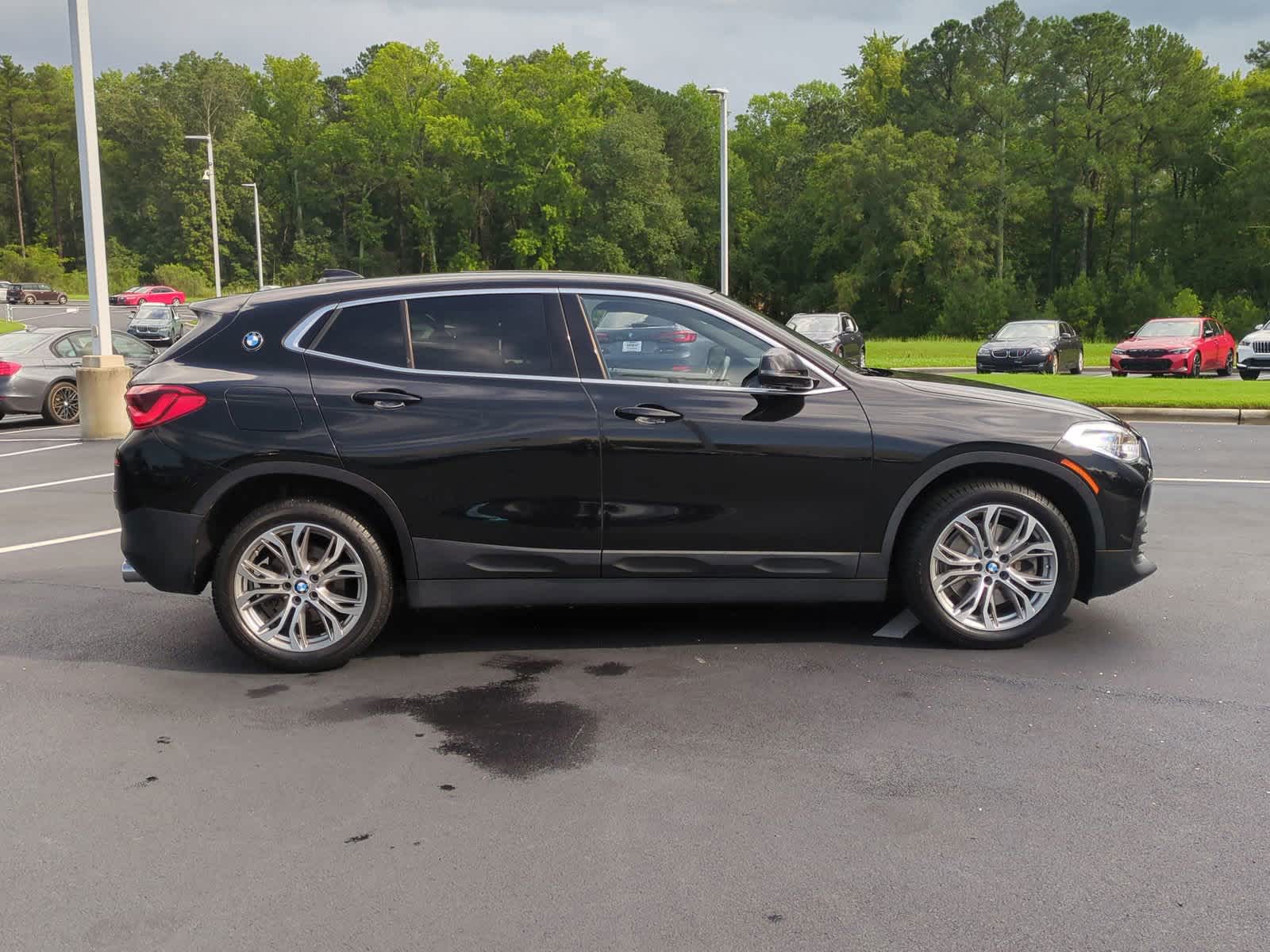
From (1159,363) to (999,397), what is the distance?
25290 mm

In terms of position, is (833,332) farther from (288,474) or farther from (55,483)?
(288,474)

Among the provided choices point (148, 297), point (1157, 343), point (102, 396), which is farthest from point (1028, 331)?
point (148, 297)

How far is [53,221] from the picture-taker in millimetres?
113688

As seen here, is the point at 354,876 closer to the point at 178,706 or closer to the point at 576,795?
the point at 576,795

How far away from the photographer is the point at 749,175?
9706 cm

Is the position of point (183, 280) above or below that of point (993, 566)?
above

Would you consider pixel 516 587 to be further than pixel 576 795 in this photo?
Yes

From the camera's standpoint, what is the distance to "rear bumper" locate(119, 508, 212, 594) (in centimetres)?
542

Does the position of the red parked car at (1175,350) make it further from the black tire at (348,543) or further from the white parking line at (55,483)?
the black tire at (348,543)

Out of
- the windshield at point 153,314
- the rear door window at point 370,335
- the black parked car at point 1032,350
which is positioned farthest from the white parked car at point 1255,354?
the windshield at point 153,314

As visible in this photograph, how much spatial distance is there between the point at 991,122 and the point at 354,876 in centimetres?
7696

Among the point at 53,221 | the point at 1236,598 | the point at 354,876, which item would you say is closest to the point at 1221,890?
the point at 354,876

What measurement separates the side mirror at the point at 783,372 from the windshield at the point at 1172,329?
27429 millimetres

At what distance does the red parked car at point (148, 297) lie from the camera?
3068 inches
